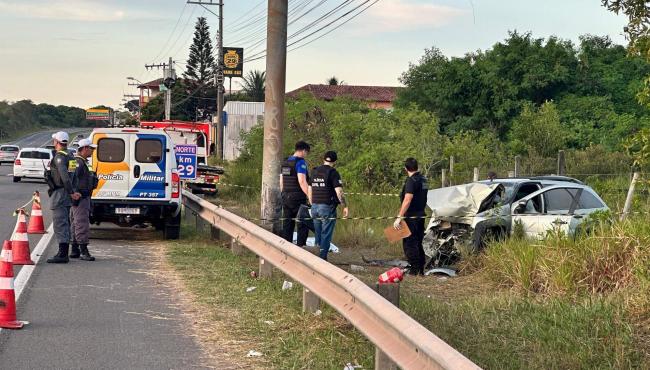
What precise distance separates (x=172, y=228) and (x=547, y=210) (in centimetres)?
713

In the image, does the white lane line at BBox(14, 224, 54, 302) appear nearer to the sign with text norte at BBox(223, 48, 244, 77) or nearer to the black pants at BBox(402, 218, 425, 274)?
Result: the black pants at BBox(402, 218, 425, 274)

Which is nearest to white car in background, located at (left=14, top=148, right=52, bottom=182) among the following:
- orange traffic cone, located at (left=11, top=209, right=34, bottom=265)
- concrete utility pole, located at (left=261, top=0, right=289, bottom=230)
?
concrete utility pole, located at (left=261, top=0, right=289, bottom=230)

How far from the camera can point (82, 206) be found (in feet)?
45.3

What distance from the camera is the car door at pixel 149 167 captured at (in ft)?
56.1

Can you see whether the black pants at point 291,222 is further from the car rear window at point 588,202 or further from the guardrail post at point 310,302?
the guardrail post at point 310,302

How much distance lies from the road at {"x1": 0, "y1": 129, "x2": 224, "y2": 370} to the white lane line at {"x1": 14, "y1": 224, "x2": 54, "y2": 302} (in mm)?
84

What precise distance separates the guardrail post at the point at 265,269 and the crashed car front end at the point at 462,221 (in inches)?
123

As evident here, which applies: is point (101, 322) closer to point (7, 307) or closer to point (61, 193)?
point (7, 307)

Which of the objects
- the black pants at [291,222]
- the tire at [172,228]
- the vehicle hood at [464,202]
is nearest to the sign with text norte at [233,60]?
the tire at [172,228]

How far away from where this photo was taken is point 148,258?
48.0ft

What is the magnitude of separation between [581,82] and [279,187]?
106 feet

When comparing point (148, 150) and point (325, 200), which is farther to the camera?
point (148, 150)

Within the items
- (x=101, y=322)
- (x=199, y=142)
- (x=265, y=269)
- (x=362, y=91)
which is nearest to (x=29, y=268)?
(x=265, y=269)

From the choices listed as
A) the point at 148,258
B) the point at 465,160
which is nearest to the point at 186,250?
the point at 148,258
